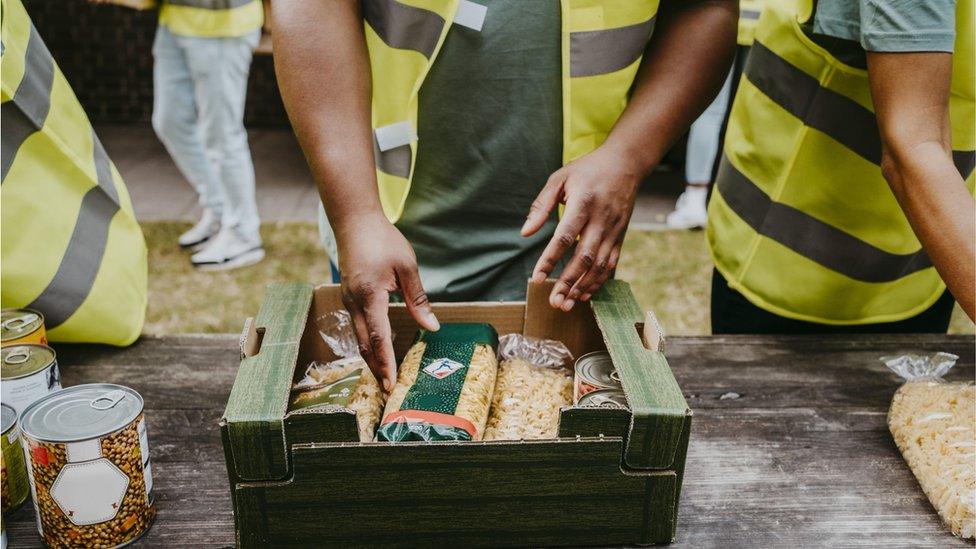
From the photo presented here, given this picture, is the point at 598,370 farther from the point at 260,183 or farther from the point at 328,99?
the point at 260,183

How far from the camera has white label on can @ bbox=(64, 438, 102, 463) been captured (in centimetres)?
80

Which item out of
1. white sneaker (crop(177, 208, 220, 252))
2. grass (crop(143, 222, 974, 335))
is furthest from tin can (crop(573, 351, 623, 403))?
white sneaker (crop(177, 208, 220, 252))

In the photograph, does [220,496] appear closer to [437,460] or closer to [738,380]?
[437,460]

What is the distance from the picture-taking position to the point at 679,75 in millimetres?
1188

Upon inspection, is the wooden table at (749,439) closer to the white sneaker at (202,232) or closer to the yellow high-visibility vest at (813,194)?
the yellow high-visibility vest at (813,194)

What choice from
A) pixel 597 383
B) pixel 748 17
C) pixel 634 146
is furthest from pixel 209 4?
pixel 597 383

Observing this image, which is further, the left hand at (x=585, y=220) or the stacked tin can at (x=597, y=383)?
the left hand at (x=585, y=220)

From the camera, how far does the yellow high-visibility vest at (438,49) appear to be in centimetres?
116

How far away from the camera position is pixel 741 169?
4.97 feet

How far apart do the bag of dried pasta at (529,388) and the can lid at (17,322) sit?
650 mm

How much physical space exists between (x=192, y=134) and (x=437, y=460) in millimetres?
3259

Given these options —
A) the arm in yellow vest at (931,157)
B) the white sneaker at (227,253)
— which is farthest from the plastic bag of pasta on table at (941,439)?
the white sneaker at (227,253)

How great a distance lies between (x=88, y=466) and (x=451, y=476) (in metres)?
0.37

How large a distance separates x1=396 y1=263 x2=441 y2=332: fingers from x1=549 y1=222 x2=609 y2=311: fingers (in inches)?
6.7
